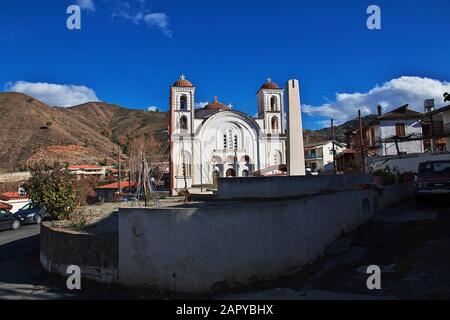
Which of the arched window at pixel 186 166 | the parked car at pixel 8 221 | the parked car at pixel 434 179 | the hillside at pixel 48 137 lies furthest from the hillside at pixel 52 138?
the parked car at pixel 434 179

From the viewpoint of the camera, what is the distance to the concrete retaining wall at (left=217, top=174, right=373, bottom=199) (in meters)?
13.6

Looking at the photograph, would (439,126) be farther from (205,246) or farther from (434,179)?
(205,246)

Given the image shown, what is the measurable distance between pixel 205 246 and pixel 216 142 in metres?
45.4

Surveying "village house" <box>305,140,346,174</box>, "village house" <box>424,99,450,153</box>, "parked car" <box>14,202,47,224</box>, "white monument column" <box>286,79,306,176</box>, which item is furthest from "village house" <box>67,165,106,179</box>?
"white monument column" <box>286,79,306,176</box>

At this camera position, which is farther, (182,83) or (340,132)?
(340,132)

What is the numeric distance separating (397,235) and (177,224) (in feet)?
20.6

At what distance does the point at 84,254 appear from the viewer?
7539mm

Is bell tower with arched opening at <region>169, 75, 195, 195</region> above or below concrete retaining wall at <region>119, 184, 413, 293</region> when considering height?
above

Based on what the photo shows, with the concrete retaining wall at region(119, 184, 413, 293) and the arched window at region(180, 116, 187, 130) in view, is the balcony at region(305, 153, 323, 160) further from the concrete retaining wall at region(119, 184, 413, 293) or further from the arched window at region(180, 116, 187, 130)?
the concrete retaining wall at region(119, 184, 413, 293)

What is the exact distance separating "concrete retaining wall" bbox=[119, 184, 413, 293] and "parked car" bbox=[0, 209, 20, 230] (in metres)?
17.2

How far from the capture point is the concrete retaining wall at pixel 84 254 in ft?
23.3

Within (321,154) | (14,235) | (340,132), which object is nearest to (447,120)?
(321,154)
